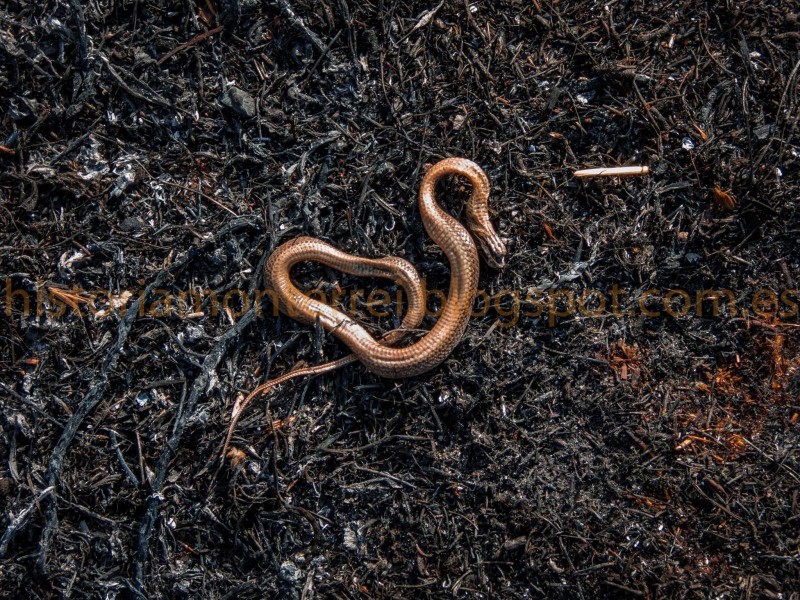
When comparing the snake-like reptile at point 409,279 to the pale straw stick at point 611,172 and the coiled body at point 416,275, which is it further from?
the pale straw stick at point 611,172

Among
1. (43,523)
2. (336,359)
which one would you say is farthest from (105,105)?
(43,523)

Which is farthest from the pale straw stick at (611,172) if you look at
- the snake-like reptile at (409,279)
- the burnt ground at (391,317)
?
the snake-like reptile at (409,279)

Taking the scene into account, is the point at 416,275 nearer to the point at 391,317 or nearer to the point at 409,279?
the point at 409,279

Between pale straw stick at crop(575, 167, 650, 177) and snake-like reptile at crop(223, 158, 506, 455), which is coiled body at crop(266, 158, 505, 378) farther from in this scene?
pale straw stick at crop(575, 167, 650, 177)

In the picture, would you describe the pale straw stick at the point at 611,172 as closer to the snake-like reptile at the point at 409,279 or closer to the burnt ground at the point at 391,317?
the burnt ground at the point at 391,317

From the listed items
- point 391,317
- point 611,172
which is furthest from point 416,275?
point 611,172

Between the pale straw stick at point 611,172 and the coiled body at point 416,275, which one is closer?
Answer: the coiled body at point 416,275

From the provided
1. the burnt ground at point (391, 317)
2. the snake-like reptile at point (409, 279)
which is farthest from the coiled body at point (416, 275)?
the burnt ground at point (391, 317)

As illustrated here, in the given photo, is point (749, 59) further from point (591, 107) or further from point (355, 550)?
point (355, 550)
